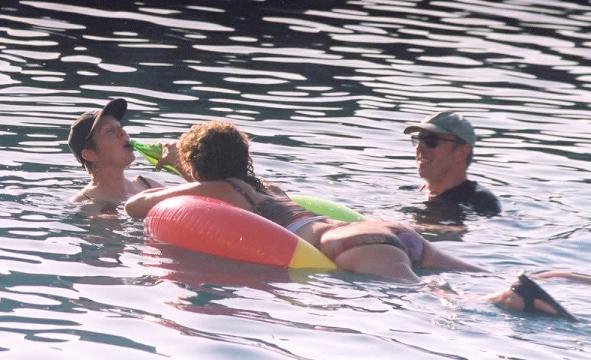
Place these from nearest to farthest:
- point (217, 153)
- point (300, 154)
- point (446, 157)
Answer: point (217, 153) < point (446, 157) < point (300, 154)

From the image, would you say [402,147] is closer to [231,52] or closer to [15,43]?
[231,52]

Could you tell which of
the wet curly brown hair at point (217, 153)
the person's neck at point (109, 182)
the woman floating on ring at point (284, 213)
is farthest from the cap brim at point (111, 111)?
the wet curly brown hair at point (217, 153)

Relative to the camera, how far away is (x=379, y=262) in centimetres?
751

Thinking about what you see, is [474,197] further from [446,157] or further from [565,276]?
[565,276]

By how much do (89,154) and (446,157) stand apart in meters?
2.58

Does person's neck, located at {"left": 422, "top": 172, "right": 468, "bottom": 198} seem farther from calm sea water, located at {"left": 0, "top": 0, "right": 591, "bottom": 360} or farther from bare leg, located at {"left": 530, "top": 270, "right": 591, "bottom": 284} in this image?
bare leg, located at {"left": 530, "top": 270, "right": 591, "bottom": 284}

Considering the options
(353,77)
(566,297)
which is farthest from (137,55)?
(566,297)

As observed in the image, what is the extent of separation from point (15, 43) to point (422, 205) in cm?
689

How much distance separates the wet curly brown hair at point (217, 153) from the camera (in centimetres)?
812

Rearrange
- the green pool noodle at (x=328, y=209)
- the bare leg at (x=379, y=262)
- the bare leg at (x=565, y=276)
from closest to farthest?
the bare leg at (x=379, y=262) → the bare leg at (x=565, y=276) → the green pool noodle at (x=328, y=209)

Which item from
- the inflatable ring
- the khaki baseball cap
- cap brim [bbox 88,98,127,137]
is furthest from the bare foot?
cap brim [bbox 88,98,127,137]

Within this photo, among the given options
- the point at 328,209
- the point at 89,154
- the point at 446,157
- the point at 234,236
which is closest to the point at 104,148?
the point at 89,154

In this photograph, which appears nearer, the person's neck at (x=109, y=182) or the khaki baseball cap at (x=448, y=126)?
the person's neck at (x=109, y=182)

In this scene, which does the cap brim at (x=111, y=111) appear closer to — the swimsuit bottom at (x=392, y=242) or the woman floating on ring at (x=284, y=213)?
the woman floating on ring at (x=284, y=213)
